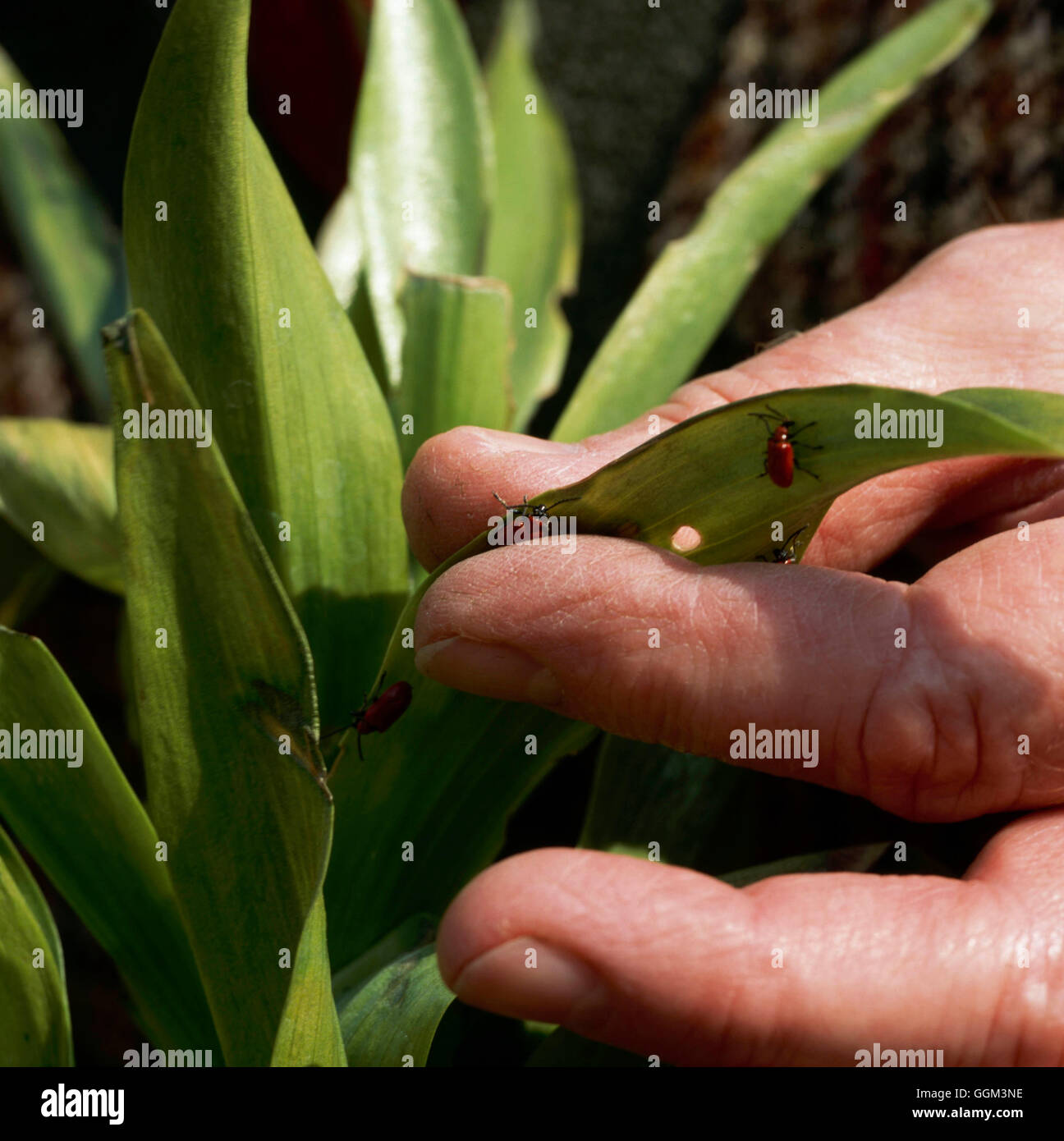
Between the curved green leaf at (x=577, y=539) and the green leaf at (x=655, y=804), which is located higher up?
the curved green leaf at (x=577, y=539)

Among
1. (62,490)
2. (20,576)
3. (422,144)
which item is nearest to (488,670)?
(62,490)

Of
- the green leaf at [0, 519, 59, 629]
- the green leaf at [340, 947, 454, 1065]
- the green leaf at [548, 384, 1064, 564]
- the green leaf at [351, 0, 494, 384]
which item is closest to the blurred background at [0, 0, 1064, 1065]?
the green leaf at [0, 519, 59, 629]

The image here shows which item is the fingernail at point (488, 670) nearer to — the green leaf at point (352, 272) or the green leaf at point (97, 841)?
the green leaf at point (97, 841)

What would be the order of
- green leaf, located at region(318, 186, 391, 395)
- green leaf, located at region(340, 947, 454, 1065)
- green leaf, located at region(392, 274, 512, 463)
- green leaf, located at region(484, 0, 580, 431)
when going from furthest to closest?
1. green leaf, located at region(484, 0, 580, 431)
2. green leaf, located at region(318, 186, 391, 395)
3. green leaf, located at region(392, 274, 512, 463)
4. green leaf, located at region(340, 947, 454, 1065)

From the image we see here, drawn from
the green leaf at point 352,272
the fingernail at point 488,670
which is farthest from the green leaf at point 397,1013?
the green leaf at point 352,272

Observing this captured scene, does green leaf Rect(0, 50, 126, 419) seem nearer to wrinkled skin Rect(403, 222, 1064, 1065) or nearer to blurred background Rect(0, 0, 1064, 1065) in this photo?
blurred background Rect(0, 0, 1064, 1065)

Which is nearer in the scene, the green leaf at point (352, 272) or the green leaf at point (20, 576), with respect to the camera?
the green leaf at point (352, 272)
